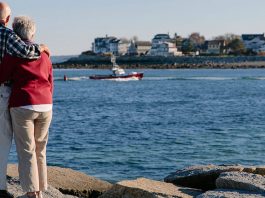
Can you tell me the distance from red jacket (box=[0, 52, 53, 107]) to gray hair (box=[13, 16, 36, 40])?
0.78 feet

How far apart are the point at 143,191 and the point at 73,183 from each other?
1541mm

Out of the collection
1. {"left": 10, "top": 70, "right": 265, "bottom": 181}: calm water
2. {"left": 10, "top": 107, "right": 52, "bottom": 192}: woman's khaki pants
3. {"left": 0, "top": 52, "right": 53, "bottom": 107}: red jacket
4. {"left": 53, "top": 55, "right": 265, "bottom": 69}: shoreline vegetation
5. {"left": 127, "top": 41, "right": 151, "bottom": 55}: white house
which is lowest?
{"left": 53, "top": 55, "right": 265, "bottom": 69}: shoreline vegetation

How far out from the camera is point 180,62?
16362cm

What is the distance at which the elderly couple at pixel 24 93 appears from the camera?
560 cm

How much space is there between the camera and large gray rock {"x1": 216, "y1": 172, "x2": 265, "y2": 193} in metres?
6.35

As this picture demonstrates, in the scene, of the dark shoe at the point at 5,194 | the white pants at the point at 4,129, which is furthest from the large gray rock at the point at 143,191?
the white pants at the point at 4,129

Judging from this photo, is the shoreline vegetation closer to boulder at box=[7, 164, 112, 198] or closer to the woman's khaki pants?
boulder at box=[7, 164, 112, 198]

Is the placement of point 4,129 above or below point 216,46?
above

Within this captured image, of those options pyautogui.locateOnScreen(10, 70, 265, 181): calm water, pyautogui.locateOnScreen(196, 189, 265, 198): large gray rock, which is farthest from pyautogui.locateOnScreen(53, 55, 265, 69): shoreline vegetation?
pyautogui.locateOnScreen(196, 189, 265, 198): large gray rock

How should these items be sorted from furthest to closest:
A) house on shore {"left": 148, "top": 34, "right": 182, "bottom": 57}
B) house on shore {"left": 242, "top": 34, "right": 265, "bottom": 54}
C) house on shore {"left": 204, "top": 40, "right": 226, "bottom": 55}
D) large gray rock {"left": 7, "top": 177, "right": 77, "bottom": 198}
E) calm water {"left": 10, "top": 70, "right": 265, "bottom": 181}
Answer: house on shore {"left": 242, "top": 34, "right": 265, "bottom": 54}
house on shore {"left": 204, "top": 40, "right": 226, "bottom": 55}
house on shore {"left": 148, "top": 34, "right": 182, "bottom": 57}
calm water {"left": 10, "top": 70, "right": 265, "bottom": 181}
large gray rock {"left": 7, "top": 177, "right": 77, "bottom": 198}

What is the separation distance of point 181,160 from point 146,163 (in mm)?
1155

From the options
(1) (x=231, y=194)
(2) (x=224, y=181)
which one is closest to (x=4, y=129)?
(1) (x=231, y=194)

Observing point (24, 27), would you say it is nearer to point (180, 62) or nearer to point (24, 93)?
point (24, 93)

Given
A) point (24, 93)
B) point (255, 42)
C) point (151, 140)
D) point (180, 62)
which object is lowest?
point (180, 62)
